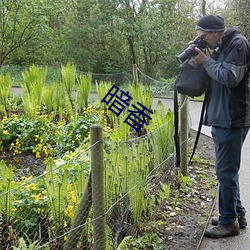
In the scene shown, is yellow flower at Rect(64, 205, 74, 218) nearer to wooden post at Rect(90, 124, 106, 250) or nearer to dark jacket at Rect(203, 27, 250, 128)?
wooden post at Rect(90, 124, 106, 250)

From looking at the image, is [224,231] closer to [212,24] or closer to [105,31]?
[212,24]

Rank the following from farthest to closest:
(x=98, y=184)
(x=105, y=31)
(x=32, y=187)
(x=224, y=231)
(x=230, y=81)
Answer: (x=105, y=31) → (x=224, y=231) → (x=32, y=187) → (x=230, y=81) → (x=98, y=184)

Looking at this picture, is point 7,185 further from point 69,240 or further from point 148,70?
point 148,70

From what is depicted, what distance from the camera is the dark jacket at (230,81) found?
2789 millimetres

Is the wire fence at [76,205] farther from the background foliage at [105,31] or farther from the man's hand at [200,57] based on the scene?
the background foliage at [105,31]

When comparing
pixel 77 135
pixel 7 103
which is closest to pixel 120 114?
pixel 77 135

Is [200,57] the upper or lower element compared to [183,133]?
upper

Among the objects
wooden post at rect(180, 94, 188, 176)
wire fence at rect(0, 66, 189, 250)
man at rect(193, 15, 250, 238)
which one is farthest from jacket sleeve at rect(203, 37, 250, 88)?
wooden post at rect(180, 94, 188, 176)

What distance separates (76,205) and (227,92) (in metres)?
1.45

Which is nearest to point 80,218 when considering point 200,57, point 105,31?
point 200,57

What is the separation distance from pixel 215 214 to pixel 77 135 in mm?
2390

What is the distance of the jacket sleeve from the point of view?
276cm

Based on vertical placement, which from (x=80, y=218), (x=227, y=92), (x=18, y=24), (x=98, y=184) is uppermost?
(x=18, y=24)

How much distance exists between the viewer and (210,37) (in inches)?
118
